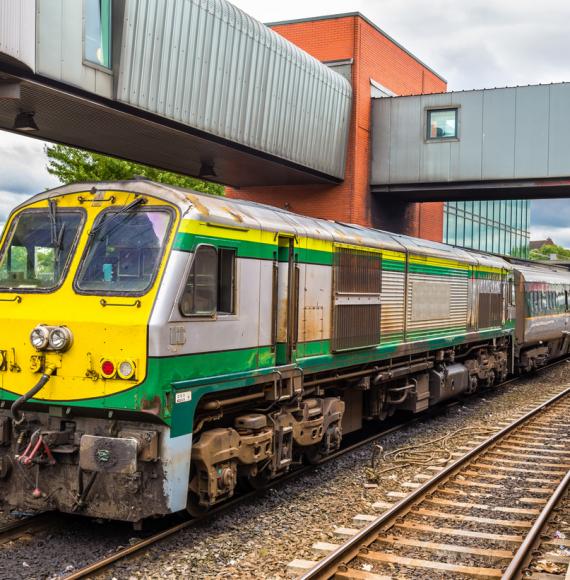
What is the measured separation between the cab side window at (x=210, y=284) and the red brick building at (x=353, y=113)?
1334cm

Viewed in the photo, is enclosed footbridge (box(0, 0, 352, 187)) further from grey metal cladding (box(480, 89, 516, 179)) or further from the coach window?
grey metal cladding (box(480, 89, 516, 179))

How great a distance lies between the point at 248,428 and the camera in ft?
24.8

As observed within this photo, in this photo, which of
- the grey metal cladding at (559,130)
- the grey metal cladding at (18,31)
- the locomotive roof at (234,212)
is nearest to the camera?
the locomotive roof at (234,212)

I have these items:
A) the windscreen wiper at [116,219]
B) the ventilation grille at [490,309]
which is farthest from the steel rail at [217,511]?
the ventilation grille at [490,309]

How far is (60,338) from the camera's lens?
651 centimetres

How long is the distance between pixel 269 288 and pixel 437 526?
3.07m

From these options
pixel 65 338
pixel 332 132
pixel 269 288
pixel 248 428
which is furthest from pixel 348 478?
pixel 332 132

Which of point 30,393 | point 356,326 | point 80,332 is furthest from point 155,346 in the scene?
point 356,326

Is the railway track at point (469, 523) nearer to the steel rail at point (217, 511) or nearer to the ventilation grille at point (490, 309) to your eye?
the steel rail at point (217, 511)

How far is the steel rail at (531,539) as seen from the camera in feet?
20.3

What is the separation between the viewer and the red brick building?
67.2 feet

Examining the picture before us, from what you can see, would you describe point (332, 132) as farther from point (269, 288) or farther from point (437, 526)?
point (437, 526)

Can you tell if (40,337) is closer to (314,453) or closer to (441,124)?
(314,453)

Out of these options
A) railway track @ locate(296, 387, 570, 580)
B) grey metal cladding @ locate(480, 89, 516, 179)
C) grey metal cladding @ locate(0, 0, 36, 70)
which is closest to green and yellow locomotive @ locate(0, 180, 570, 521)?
railway track @ locate(296, 387, 570, 580)
